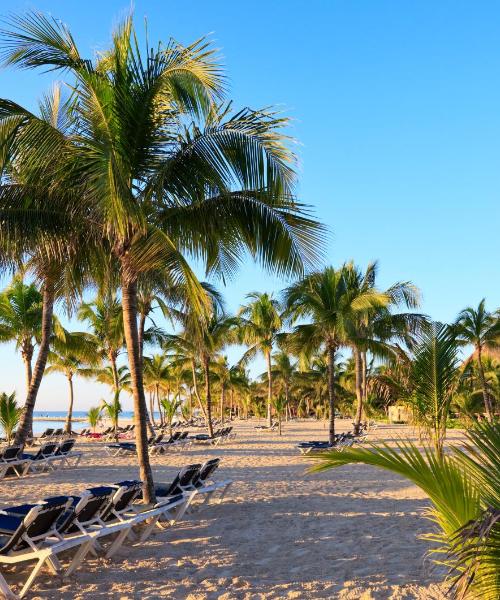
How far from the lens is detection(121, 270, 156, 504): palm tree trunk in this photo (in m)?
8.13

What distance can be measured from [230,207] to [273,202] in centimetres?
64

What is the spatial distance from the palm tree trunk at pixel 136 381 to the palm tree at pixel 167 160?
0.02 m

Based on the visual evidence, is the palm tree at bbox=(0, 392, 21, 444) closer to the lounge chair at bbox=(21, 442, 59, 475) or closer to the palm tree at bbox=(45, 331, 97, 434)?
the lounge chair at bbox=(21, 442, 59, 475)

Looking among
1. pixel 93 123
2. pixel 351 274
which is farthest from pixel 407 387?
pixel 351 274

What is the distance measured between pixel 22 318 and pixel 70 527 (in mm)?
20892

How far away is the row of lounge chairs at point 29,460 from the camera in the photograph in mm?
13539

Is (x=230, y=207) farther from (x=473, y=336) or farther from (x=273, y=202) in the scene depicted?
(x=473, y=336)

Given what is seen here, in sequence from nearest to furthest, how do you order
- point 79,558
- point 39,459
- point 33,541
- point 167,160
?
point 33,541 < point 79,558 < point 167,160 < point 39,459

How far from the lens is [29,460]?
14.0 metres

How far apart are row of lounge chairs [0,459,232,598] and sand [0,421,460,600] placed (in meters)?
0.20

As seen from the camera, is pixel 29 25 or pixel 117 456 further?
pixel 117 456

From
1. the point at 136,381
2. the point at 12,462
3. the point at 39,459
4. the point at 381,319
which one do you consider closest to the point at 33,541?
the point at 136,381

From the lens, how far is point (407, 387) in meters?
8.55

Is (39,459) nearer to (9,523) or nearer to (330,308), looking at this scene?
(9,523)
